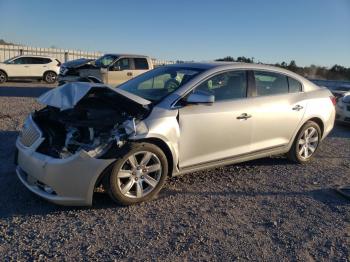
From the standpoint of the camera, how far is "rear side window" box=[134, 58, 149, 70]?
1521cm

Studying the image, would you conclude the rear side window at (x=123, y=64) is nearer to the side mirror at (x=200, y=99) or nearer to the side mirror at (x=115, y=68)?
the side mirror at (x=115, y=68)

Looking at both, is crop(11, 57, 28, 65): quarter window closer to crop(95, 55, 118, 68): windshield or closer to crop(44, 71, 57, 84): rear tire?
crop(44, 71, 57, 84): rear tire

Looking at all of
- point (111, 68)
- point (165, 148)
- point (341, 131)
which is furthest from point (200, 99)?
point (111, 68)

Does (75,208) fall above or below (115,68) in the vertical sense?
below

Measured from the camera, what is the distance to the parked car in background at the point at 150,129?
404cm

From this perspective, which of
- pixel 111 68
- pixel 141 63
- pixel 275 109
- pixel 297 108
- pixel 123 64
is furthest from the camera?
pixel 141 63

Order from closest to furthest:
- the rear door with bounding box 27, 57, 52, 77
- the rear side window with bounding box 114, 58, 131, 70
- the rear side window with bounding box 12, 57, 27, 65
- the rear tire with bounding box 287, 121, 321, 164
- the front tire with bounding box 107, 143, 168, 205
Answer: the front tire with bounding box 107, 143, 168, 205 → the rear tire with bounding box 287, 121, 321, 164 → the rear side window with bounding box 114, 58, 131, 70 → the rear side window with bounding box 12, 57, 27, 65 → the rear door with bounding box 27, 57, 52, 77

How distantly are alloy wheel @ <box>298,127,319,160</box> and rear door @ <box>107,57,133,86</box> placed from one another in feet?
30.2

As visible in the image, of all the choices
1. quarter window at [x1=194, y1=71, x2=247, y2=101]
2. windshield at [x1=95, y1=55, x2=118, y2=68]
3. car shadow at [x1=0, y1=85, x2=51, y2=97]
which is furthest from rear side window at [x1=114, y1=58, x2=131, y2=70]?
quarter window at [x1=194, y1=71, x2=247, y2=101]

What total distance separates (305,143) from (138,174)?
130 inches

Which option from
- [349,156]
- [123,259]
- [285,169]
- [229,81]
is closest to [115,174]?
[123,259]

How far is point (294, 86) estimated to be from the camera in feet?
20.2

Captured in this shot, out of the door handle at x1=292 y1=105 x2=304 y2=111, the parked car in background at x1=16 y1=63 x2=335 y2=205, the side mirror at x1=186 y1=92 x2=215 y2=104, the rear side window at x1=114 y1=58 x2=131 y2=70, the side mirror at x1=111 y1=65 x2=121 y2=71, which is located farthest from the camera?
the rear side window at x1=114 y1=58 x2=131 y2=70

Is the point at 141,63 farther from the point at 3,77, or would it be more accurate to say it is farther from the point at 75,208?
the point at 75,208
